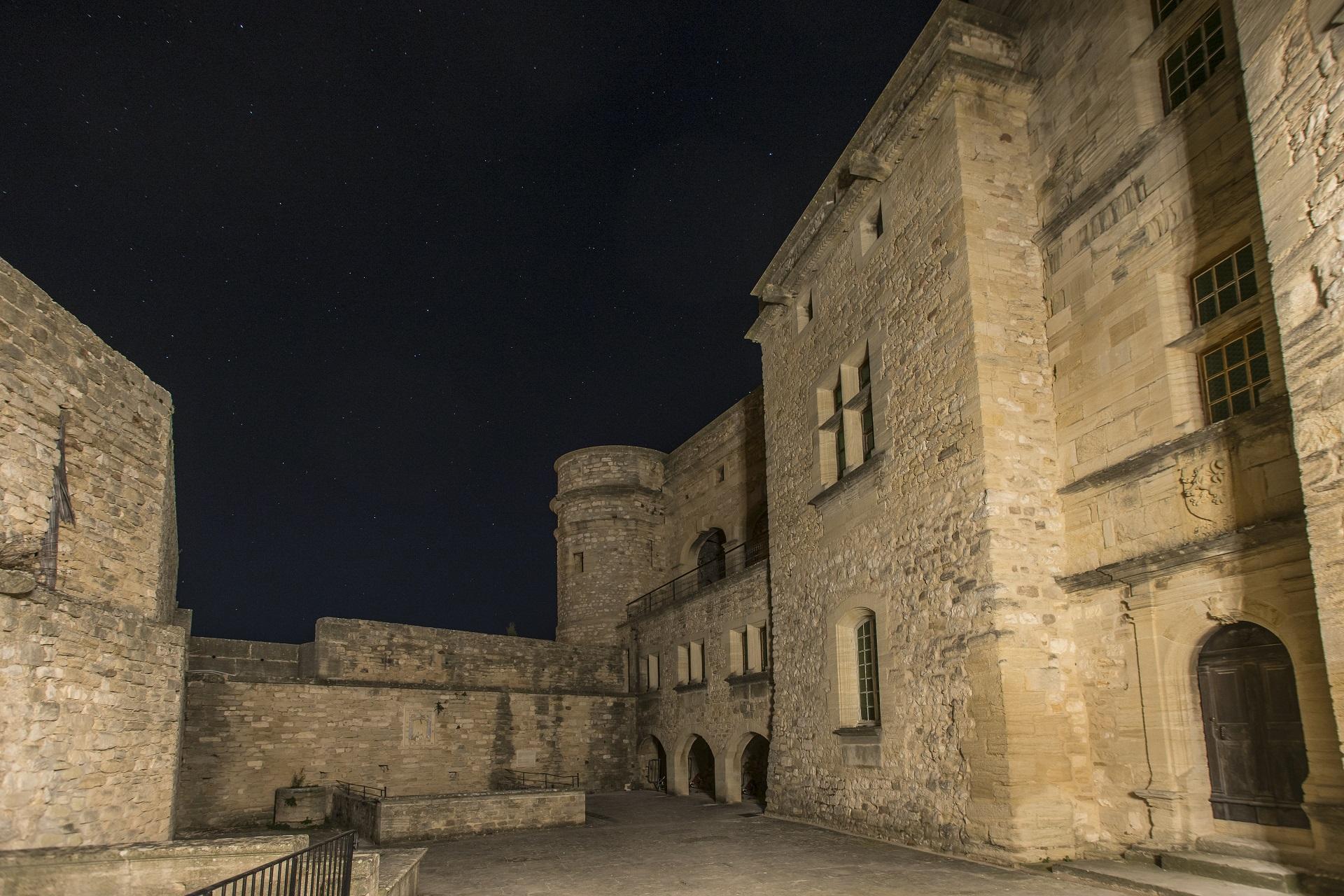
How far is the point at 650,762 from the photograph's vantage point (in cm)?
2250

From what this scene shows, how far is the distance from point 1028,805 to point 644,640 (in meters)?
14.9

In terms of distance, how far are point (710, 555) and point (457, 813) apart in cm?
1259

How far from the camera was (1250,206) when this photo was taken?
7883 millimetres

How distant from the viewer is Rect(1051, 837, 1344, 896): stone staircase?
6.73 meters

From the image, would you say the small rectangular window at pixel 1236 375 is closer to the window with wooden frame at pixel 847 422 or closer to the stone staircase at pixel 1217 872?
the stone staircase at pixel 1217 872

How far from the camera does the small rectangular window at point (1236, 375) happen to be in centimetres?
778

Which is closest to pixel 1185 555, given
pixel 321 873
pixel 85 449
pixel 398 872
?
pixel 398 872

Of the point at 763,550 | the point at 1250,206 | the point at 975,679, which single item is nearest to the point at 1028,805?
the point at 975,679

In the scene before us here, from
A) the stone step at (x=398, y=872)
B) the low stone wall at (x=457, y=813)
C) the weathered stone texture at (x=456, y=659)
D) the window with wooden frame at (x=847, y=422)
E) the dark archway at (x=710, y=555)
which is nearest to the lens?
the stone step at (x=398, y=872)

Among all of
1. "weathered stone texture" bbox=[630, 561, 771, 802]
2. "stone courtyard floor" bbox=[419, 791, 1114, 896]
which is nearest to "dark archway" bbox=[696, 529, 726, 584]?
"weathered stone texture" bbox=[630, 561, 771, 802]

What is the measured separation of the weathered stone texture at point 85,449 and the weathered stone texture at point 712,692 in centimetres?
988

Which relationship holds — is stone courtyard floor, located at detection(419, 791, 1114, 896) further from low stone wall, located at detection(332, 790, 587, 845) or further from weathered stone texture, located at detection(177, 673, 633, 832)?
weathered stone texture, located at detection(177, 673, 633, 832)

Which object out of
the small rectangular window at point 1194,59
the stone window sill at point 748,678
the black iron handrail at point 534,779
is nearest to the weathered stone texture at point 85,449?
the stone window sill at point 748,678

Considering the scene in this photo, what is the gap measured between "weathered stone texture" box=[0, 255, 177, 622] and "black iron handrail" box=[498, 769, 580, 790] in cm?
1118
